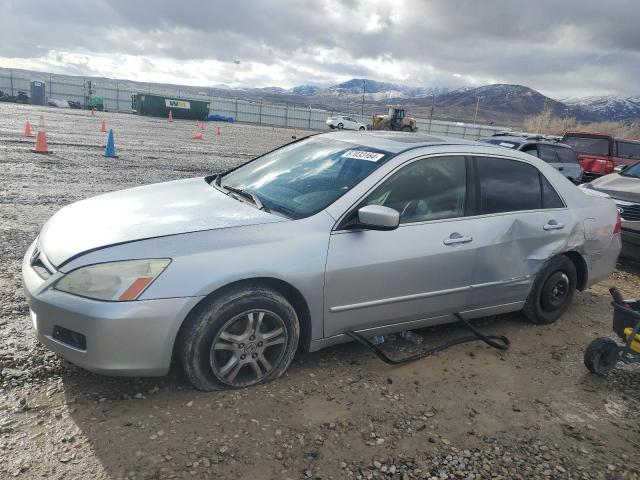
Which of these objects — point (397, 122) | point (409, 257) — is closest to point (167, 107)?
point (397, 122)

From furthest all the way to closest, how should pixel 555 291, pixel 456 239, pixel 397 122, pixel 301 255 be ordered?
1. pixel 397 122
2. pixel 555 291
3. pixel 456 239
4. pixel 301 255

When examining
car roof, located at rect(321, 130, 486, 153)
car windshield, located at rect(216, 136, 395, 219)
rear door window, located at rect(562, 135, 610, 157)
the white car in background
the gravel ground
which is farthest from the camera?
the white car in background

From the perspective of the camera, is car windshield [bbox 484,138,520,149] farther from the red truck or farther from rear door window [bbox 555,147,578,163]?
the red truck

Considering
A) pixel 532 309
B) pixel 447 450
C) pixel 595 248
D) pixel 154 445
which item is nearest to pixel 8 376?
pixel 154 445

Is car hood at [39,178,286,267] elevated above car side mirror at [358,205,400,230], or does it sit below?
below

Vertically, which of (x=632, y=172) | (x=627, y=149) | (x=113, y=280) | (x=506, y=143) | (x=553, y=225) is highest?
(x=627, y=149)

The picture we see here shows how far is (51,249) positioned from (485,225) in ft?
9.80

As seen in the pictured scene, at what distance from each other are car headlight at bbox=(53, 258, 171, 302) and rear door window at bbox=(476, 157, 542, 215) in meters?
2.53

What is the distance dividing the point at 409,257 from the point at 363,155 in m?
0.85

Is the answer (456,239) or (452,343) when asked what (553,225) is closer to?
(456,239)

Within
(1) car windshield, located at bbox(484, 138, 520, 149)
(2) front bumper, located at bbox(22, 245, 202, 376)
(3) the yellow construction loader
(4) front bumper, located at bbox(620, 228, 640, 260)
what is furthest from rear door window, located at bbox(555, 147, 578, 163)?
(3) the yellow construction loader

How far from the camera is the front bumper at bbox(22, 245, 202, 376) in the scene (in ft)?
8.47

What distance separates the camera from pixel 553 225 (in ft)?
14.1

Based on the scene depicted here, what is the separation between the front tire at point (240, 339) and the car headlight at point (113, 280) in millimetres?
332
